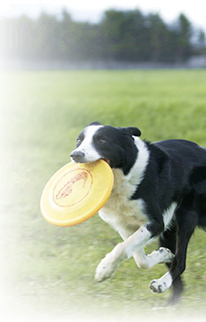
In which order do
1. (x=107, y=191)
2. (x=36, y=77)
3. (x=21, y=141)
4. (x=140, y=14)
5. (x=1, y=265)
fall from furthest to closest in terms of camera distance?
(x=36, y=77) → (x=140, y=14) → (x=21, y=141) → (x=1, y=265) → (x=107, y=191)

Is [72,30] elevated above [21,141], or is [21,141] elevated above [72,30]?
[72,30]

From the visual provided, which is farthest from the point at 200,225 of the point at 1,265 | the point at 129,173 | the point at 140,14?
the point at 140,14

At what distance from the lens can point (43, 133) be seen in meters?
15.4

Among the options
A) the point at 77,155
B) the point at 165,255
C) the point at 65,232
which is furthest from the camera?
the point at 65,232

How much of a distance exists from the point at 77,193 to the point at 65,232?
2.66 metres

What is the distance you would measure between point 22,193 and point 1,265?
3013 mm

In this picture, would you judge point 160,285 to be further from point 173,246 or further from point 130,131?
point 130,131

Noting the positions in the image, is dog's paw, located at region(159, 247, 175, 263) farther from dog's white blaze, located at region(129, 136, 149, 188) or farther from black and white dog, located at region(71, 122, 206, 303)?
dog's white blaze, located at region(129, 136, 149, 188)

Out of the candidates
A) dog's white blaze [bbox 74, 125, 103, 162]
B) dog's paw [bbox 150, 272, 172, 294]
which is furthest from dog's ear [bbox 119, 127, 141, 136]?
dog's paw [bbox 150, 272, 172, 294]

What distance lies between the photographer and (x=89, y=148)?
136 inches

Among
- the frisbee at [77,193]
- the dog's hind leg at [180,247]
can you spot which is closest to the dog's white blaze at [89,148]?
the frisbee at [77,193]

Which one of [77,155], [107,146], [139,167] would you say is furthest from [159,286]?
[77,155]

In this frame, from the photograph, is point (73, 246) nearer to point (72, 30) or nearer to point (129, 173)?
point (129, 173)

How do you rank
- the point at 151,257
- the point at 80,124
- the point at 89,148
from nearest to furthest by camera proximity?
the point at 89,148, the point at 151,257, the point at 80,124
